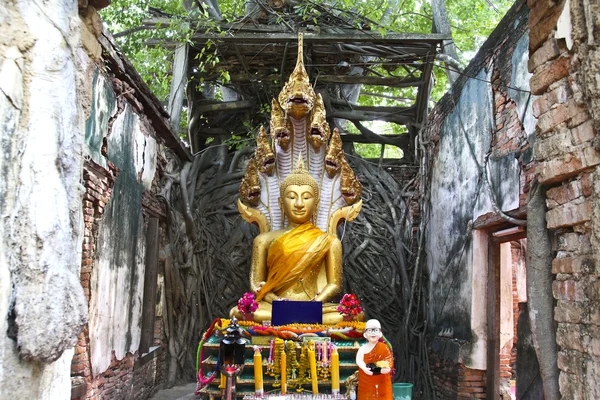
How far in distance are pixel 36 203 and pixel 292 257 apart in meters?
4.75

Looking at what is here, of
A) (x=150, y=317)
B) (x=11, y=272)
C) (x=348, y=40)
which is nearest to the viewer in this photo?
(x=11, y=272)

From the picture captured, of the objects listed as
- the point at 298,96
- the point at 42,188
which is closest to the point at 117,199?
the point at 298,96

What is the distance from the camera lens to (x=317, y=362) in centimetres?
498

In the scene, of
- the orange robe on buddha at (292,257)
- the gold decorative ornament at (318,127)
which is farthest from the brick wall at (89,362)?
the gold decorative ornament at (318,127)

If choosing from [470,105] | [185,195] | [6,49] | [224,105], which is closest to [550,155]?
[6,49]

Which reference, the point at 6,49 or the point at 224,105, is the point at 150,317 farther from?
the point at 6,49

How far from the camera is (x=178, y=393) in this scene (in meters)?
6.95

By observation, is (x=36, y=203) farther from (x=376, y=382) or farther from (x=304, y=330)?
(x=304, y=330)

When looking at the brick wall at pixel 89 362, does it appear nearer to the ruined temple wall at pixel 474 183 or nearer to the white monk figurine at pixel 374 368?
the white monk figurine at pixel 374 368

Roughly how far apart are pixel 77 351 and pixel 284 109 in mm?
3783

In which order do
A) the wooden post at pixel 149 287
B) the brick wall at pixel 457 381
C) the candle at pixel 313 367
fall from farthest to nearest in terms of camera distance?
the wooden post at pixel 149 287 → the brick wall at pixel 457 381 → the candle at pixel 313 367

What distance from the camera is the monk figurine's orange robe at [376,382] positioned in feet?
13.7

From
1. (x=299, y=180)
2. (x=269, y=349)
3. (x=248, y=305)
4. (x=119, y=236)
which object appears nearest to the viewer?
(x=269, y=349)

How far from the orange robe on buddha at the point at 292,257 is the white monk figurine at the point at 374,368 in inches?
95.2
